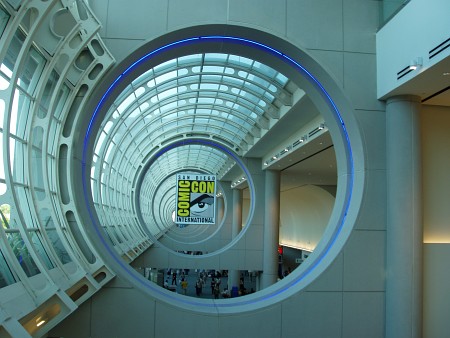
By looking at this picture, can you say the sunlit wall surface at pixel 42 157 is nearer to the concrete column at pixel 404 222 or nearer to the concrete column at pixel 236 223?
the concrete column at pixel 404 222

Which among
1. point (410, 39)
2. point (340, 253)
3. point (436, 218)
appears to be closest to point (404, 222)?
point (436, 218)

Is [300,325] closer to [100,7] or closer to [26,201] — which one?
[26,201]

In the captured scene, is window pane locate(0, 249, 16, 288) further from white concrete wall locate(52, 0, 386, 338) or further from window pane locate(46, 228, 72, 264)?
window pane locate(46, 228, 72, 264)

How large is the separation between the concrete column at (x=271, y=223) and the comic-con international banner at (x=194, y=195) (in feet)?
10.4

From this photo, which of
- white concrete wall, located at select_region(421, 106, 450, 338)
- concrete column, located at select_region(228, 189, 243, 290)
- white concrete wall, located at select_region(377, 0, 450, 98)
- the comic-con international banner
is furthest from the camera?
concrete column, located at select_region(228, 189, 243, 290)

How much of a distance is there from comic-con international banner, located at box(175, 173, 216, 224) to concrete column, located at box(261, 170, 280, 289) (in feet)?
10.4

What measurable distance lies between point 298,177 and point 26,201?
22.5 meters

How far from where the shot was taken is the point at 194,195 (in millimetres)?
29375

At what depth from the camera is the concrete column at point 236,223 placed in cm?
3434

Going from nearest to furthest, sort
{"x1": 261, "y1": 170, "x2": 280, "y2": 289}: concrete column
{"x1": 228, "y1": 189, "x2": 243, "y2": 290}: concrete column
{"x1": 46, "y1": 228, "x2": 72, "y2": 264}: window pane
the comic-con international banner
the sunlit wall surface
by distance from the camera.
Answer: the sunlit wall surface, {"x1": 46, "y1": 228, "x2": 72, "y2": 264}: window pane, the comic-con international banner, {"x1": 261, "y1": 170, "x2": 280, "y2": 289}: concrete column, {"x1": 228, "y1": 189, "x2": 243, "y2": 290}: concrete column

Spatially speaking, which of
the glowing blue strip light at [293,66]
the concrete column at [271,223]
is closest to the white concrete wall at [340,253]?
the glowing blue strip light at [293,66]

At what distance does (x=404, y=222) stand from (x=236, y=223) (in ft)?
99.1

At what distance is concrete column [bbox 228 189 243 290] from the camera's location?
34.3m

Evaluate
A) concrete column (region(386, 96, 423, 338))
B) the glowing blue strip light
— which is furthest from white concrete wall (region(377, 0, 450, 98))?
the glowing blue strip light
